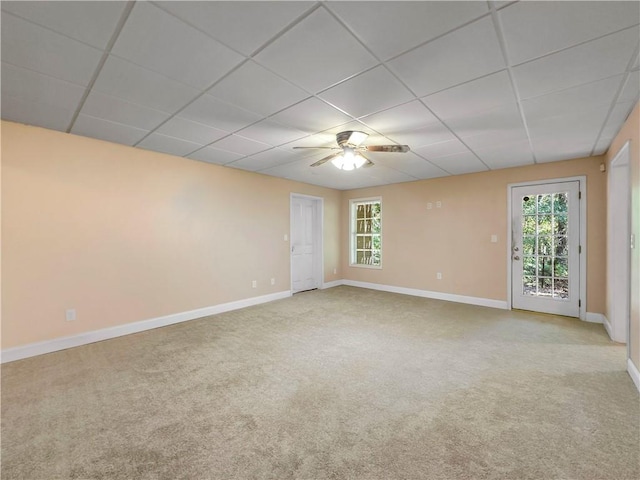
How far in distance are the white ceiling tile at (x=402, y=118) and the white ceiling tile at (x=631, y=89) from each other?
1330 mm

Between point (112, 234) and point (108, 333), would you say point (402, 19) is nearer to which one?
point (112, 234)

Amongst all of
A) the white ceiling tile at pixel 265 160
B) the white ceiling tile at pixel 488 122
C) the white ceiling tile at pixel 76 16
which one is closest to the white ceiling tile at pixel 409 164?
the white ceiling tile at pixel 488 122

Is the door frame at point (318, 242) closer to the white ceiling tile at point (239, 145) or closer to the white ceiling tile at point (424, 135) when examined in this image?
the white ceiling tile at point (239, 145)

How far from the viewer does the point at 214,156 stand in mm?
4078

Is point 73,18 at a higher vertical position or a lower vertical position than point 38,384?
higher

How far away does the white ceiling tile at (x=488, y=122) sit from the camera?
261 centimetres

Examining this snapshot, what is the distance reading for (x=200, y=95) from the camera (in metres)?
2.31

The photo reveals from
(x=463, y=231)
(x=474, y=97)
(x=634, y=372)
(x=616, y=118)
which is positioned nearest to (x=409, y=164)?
(x=463, y=231)

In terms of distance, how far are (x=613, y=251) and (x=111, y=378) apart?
584 centimetres

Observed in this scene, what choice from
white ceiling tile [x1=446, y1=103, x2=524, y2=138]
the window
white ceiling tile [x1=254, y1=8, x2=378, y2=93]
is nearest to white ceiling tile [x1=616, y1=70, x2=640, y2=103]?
Answer: white ceiling tile [x1=446, y1=103, x2=524, y2=138]

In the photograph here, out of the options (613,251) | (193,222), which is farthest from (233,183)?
(613,251)

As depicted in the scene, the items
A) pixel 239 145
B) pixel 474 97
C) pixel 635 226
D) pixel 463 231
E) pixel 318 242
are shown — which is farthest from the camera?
pixel 318 242

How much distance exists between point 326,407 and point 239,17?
8.38ft

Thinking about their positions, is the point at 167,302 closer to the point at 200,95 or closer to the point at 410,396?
the point at 200,95
